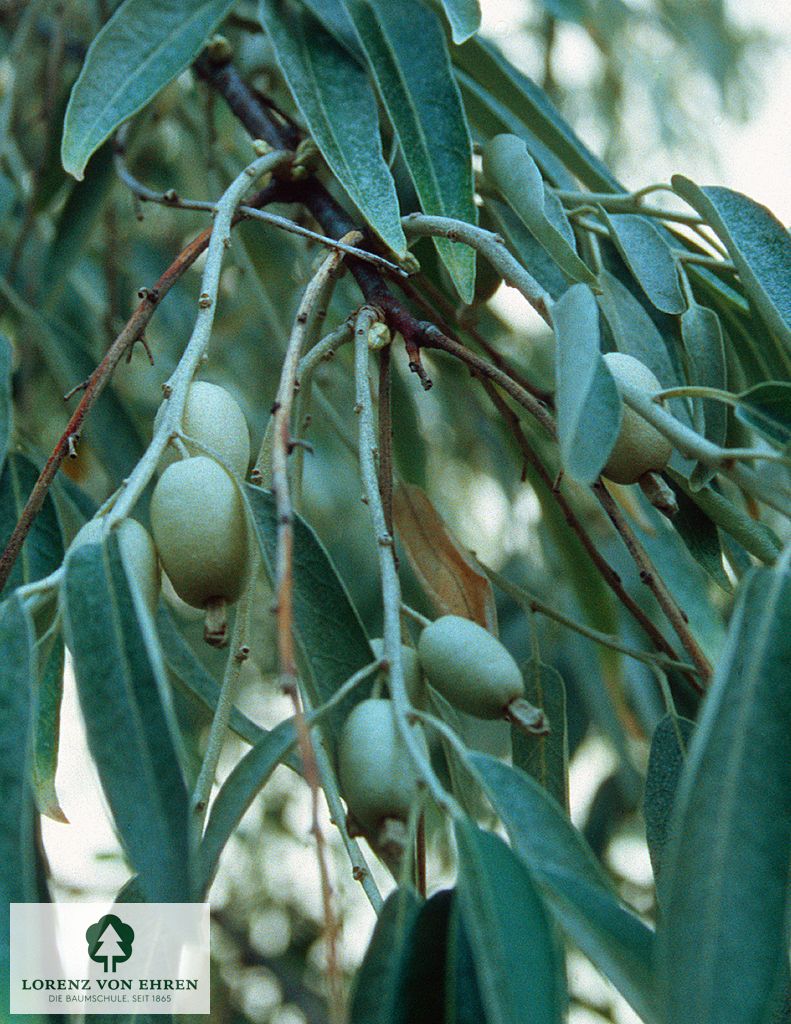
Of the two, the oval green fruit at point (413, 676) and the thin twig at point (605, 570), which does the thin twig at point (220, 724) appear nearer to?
the oval green fruit at point (413, 676)

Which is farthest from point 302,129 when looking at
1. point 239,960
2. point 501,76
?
point 239,960

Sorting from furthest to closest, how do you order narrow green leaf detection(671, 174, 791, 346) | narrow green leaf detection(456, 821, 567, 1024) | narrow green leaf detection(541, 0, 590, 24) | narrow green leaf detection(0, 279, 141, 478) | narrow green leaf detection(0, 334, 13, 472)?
1. narrow green leaf detection(541, 0, 590, 24)
2. narrow green leaf detection(0, 279, 141, 478)
3. narrow green leaf detection(0, 334, 13, 472)
4. narrow green leaf detection(671, 174, 791, 346)
5. narrow green leaf detection(456, 821, 567, 1024)

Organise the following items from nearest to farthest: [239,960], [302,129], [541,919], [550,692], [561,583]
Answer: [541,919] → [550,692] → [302,129] → [561,583] → [239,960]

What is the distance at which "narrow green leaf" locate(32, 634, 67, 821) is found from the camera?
0.57 meters

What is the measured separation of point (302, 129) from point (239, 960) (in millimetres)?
1413

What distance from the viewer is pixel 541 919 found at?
0.37m

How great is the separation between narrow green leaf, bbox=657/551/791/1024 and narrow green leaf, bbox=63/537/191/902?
0.16 m

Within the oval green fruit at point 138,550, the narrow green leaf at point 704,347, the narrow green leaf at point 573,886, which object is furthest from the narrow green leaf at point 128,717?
the narrow green leaf at point 704,347

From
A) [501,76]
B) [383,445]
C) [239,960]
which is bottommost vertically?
[239,960]

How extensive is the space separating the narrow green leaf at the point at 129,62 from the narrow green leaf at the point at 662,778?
423mm

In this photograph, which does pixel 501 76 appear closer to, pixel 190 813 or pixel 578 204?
pixel 578 204

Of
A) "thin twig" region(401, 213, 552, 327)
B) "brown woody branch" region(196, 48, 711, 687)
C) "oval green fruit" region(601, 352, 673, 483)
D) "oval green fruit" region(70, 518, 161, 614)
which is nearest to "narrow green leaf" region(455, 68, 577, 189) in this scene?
"brown woody branch" region(196, 48, 711, 687)

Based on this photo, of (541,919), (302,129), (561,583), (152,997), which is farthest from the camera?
(561,583)

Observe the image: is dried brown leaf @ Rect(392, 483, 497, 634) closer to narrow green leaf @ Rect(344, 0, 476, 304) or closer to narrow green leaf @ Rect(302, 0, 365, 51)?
narrow green leaf @ Rect(344, 0, 476, 304)
